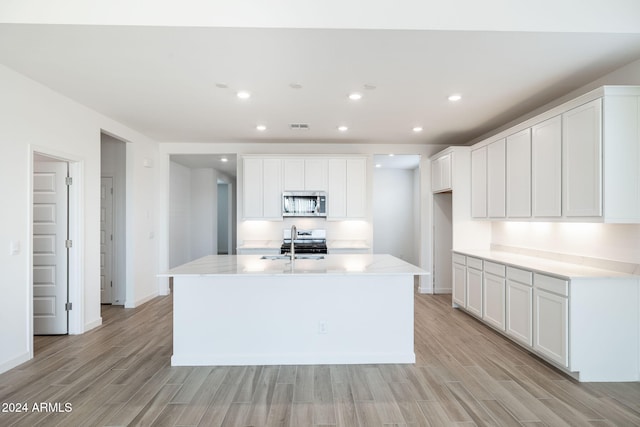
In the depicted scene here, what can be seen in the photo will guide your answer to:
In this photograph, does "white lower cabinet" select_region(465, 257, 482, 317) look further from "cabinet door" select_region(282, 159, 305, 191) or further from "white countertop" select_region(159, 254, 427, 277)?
"cabinet door" select_region(282, 159, 305, 191)

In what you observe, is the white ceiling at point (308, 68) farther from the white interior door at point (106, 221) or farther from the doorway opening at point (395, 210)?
the doorway opening at point (395, 210)

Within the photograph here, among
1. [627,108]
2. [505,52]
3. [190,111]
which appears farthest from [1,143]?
[627,108]

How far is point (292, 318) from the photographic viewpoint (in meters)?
3.29

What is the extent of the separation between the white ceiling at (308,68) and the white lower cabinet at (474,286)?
194 centimetres

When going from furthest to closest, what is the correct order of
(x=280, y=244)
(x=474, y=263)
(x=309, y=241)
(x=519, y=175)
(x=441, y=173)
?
(x=309, y=241) → (x=280, y=244) → (x=441, y=173) → (x=474, y=263) → (x=519, y=175)

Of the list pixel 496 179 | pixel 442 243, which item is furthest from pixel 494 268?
pixel 442 243

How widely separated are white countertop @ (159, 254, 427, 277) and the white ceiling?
1.79m

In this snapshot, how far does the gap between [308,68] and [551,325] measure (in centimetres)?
315

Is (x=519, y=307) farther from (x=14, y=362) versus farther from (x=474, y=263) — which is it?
(x=14, y=362)

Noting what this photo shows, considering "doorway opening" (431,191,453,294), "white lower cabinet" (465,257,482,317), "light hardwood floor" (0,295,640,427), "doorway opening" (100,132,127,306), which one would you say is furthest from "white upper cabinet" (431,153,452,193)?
"doorway opening" (100,132,127,306)

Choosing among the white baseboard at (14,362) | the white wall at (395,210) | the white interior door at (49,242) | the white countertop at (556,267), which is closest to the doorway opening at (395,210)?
the white wall at (395,210)

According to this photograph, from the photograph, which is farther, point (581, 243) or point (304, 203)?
point (304, 203)

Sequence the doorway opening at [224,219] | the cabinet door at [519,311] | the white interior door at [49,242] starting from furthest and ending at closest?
the doorway opening at [224,219]
the white interior door at [49,242]
the cabinet door at [519,311]

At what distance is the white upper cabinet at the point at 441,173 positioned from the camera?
17.9 ft
